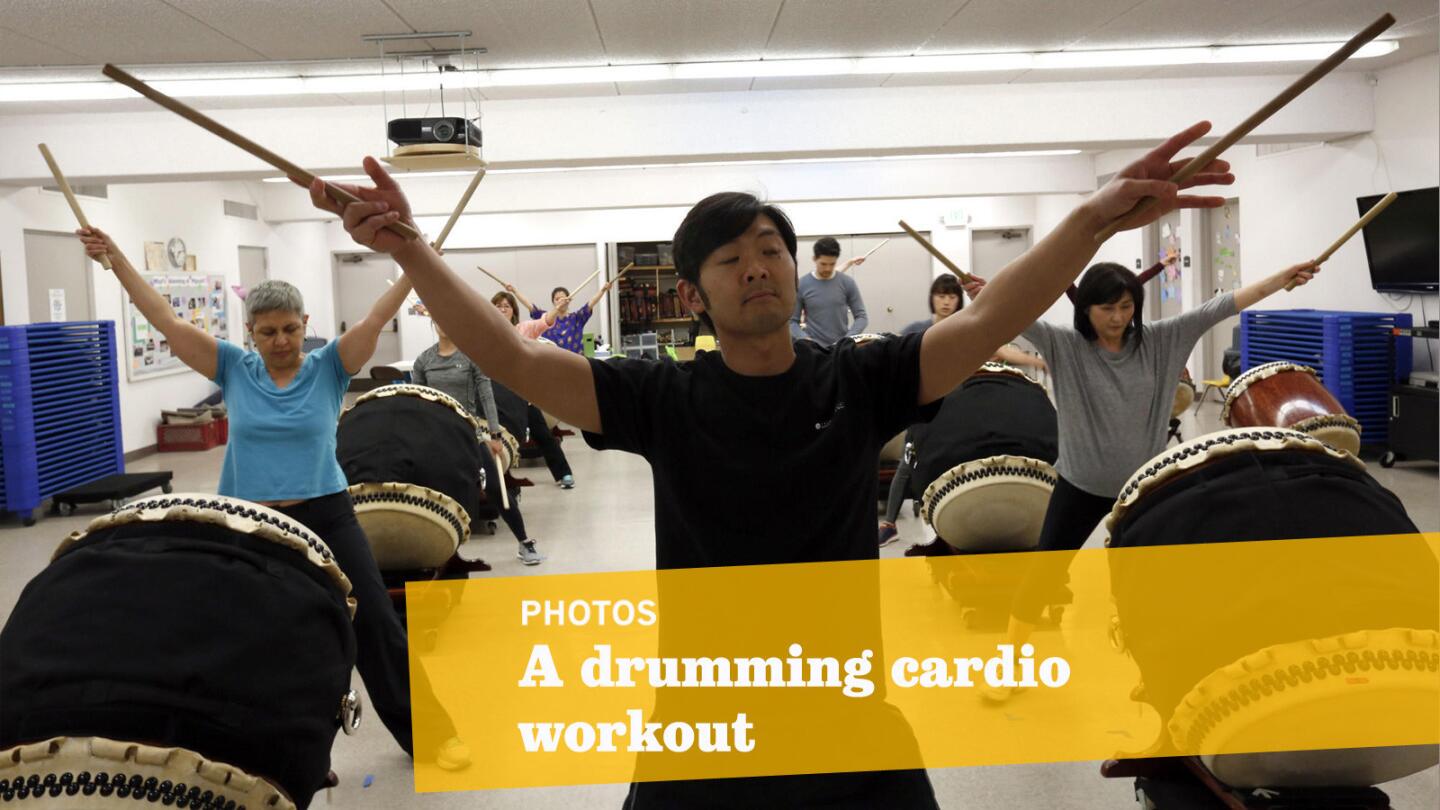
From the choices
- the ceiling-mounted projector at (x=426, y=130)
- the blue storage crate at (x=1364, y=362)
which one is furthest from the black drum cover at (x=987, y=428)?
the blue storage crate at (x=1364, y=362)

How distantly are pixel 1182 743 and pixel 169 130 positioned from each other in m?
8.18

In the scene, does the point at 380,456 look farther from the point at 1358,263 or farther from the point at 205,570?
the point at 1358,263

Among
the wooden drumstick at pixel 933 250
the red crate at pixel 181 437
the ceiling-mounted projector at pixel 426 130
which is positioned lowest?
the red crate at pixel 181 437

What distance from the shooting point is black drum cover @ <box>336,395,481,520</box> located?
3217 mm

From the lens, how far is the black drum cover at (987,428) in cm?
329

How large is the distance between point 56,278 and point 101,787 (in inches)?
345

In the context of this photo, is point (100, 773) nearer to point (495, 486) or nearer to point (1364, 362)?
point (495, 486)

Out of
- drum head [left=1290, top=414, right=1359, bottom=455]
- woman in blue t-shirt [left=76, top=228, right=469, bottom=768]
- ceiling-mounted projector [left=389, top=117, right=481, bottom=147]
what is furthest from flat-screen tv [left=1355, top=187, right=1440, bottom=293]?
woman in blue t-shirt [left=76, top=228, right=469, bottom=768]

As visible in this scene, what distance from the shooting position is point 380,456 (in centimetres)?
323

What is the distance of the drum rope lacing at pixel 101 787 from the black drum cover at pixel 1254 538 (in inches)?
53.7

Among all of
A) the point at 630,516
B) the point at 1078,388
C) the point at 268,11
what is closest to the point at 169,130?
the point at 268,11

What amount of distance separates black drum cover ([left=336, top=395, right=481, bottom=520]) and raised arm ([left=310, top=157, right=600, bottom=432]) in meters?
1.89

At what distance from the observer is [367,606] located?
8.32 feet

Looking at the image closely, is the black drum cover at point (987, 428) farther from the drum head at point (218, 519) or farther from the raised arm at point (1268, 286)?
the drum head at point (218, 519)
